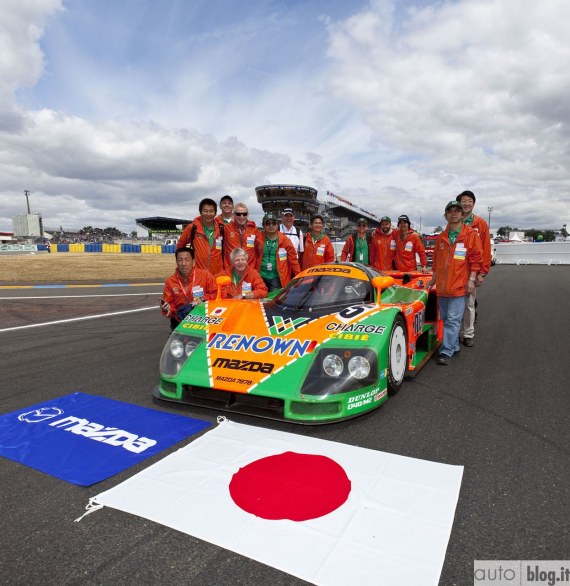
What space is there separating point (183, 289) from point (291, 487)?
3103mm

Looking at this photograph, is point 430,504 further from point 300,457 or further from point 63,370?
point 63,370

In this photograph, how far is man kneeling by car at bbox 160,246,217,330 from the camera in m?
4.81

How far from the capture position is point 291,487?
2.24m

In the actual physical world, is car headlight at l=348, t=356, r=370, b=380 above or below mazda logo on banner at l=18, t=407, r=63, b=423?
above

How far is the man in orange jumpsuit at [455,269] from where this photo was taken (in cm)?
479

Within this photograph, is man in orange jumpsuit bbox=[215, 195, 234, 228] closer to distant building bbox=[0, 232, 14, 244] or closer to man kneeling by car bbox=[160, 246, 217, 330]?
man kneeling by car bbox=[160, 246, 217, 330]

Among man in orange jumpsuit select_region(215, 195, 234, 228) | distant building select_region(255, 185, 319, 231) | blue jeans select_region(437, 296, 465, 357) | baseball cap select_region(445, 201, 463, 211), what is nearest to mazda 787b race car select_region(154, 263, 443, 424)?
blue jeans select_region(437, 296, 465, 357)

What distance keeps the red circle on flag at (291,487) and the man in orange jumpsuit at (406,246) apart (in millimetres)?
5164

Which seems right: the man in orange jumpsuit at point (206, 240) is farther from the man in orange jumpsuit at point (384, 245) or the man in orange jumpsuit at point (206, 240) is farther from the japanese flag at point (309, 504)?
the japanese flag at point (309, 504)

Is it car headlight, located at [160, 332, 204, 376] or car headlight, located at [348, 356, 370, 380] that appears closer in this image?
car headlight, located at [348, 356, 370, 380]

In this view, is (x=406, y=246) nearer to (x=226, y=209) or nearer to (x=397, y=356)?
(x=226, y=209)

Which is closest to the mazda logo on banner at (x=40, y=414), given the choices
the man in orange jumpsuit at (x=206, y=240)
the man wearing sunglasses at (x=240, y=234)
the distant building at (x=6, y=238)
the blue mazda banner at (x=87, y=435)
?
the blue mazda banner at (x=87, y=435)

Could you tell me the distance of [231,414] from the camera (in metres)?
3.22

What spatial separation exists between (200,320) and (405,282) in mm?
2839
